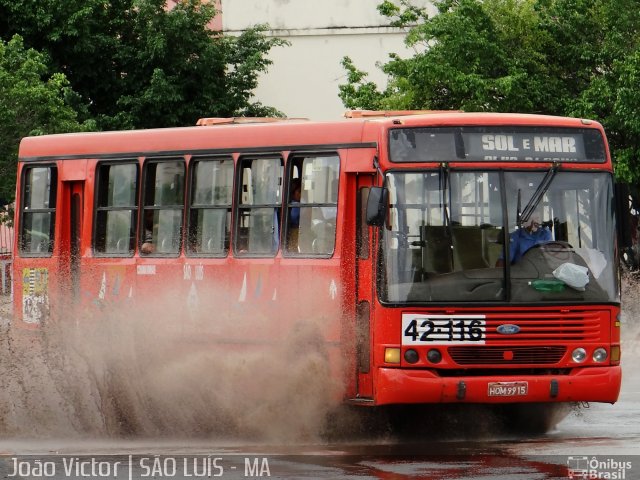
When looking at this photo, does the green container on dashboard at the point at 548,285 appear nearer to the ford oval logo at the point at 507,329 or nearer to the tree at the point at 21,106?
the ford oval logo at the point at 507,329

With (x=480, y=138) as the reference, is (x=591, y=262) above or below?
below

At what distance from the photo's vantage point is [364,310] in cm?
1280

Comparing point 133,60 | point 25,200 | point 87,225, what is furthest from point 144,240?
point 133,60

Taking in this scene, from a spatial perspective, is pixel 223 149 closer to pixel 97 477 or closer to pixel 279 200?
pixel 279 200

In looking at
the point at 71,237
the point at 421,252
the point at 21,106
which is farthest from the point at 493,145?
the point at 21,106

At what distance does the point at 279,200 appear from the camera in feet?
44.9

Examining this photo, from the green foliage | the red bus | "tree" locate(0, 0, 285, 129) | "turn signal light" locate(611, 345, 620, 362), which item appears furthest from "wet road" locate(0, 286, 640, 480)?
"tree" locate(0, 0, 285, 129)

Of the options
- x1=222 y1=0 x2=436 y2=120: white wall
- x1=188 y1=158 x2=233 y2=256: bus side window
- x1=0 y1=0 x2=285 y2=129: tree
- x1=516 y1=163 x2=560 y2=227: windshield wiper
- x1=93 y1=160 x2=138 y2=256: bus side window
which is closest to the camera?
x1=516 y1=163 x2=560 y2=227: windshield wiper

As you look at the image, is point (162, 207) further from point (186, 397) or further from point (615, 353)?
point (615, 353)

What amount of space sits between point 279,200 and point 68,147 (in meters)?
3.45

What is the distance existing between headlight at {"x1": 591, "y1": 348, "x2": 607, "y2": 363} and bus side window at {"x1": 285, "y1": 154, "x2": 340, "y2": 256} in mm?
2388

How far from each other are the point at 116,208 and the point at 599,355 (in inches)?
207

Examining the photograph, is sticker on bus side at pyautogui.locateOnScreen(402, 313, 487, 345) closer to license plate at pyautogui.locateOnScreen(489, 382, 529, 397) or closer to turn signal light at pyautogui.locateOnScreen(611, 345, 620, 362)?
license plate at pyautogui.locateOnScreen(489, 382, 529, 397)

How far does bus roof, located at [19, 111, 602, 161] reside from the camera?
12984mm
